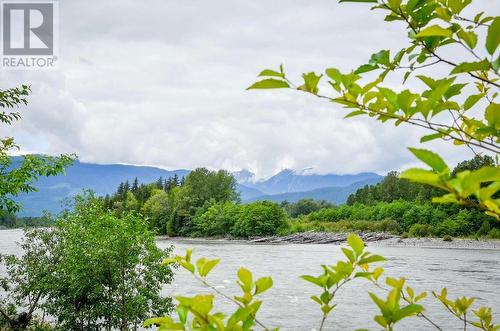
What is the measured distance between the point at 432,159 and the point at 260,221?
103 m

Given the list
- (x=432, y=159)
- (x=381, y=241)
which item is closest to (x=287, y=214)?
(x=381, y=241)

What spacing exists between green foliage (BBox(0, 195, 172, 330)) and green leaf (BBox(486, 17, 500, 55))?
13771 millimetres

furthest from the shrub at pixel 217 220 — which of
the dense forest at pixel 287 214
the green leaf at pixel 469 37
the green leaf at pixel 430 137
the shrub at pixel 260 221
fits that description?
the green leaf at pixel 469 37

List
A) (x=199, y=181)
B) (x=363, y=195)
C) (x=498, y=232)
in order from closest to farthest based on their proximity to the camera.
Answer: (x=498, y=232) → (x=199, y=181) → (x=363, y=195)

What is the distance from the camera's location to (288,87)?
57.4 inches

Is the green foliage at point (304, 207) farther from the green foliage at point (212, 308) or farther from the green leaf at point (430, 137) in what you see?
the green leaf at point (430, 137)

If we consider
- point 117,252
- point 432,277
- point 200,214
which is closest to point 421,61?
point 117,252

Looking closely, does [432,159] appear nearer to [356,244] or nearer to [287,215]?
[356,244]

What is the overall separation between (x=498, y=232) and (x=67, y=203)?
79350mm

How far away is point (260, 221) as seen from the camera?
104m

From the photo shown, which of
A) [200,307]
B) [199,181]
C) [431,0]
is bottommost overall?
[200,307]

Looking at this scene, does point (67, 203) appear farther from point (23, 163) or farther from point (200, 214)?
point (200, 214)

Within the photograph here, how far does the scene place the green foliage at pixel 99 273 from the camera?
46.4ft

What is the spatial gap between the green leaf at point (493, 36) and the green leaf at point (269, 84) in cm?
56
